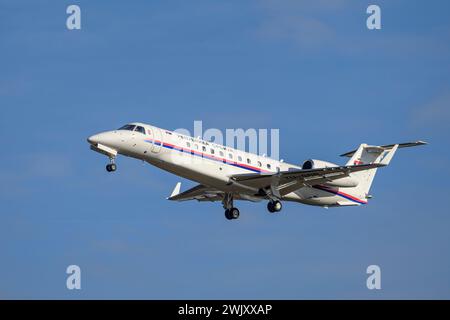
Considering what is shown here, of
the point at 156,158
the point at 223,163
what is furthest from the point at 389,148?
the point at 156,158

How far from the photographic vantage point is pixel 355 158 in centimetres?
4844

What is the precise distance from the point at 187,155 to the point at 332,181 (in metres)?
7.17

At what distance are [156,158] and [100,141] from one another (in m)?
2.61

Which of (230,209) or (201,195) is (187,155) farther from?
(201,195)

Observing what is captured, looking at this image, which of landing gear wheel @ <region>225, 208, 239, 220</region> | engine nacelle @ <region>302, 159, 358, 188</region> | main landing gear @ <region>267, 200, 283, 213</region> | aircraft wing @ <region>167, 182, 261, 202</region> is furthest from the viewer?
landing gear wheel @ <region>225, 208, 239, 220</region>

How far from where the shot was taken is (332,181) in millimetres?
45844

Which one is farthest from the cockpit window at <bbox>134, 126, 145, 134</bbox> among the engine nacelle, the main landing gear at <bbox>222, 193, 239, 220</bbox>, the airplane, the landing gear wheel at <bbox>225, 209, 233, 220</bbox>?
the engine nacelle

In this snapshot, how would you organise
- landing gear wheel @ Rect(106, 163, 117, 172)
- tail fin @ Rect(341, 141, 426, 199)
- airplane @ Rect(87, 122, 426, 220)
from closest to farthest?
landing gear wheel @ Rect(106, 163, 117, 172), airplane @ Rect(87, 122, 426, 220), tail fin @ Rect(341, 141, 426, 199)

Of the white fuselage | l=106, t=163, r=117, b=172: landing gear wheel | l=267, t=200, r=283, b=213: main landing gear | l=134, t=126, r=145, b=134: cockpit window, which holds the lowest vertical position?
l=267, t=200, r=283, b=213: main landing gear

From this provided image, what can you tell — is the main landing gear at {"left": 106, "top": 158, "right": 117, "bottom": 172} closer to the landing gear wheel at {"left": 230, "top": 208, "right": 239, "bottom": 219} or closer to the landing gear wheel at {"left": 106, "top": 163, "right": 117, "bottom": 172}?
the landing gear wheel at {"left": 106, "top": 163, "right": 117, "bottom": 172}

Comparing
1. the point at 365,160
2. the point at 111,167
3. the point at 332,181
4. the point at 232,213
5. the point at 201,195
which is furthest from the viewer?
the point at 365,160

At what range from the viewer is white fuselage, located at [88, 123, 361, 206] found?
41.8 metres

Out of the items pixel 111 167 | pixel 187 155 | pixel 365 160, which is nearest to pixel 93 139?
pixel 111 167

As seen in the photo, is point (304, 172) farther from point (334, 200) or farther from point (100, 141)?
point (100, 141)
